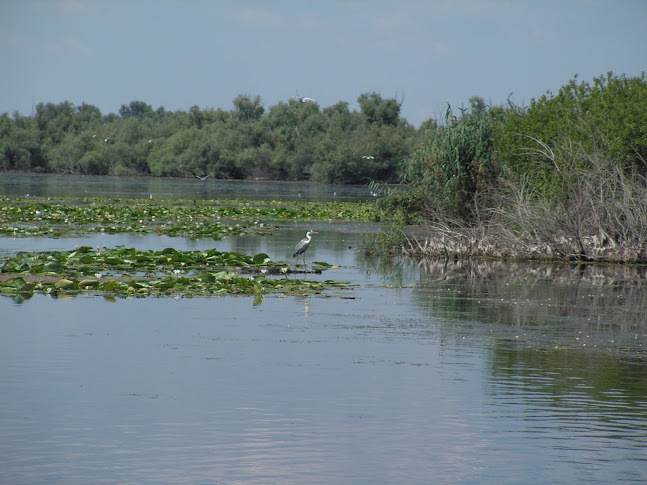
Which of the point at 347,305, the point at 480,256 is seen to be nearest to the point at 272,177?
the point at 480,256

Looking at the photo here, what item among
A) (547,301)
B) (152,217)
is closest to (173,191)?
(152,217)

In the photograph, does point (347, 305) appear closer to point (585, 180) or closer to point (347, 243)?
point (585, 180)

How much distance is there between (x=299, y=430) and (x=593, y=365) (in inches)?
194

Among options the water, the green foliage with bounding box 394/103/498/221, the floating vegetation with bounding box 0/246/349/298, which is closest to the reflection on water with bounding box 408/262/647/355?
the water

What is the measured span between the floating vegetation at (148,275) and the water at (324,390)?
405mm

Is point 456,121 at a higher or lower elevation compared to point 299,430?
higher

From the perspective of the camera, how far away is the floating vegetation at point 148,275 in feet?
59.6

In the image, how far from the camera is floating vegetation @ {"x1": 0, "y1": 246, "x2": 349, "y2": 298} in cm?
1816

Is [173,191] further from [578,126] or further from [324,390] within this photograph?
[324,390]

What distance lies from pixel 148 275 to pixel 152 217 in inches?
787

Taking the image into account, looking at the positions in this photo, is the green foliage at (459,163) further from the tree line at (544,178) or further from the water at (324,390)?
the water at (324,390)

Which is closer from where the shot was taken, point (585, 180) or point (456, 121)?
point (585, 180)

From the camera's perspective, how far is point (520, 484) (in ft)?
27.2

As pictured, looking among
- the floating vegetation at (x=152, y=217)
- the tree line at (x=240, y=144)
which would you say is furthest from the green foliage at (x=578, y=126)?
the tree line at (x=240, y=144)
